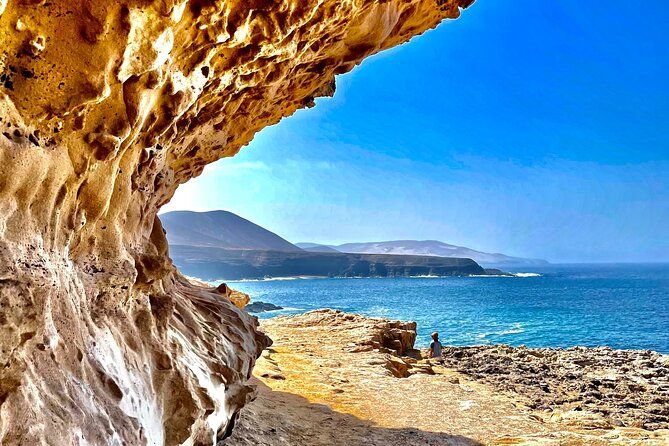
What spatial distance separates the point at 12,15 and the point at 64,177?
1383 mm

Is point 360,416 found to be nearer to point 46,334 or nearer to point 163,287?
point 163,287

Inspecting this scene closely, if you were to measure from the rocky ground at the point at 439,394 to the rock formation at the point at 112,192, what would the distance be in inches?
112

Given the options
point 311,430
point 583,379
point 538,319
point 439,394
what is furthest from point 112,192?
point 538,319

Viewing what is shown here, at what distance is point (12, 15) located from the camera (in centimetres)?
368

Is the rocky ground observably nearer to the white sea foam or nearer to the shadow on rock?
the shadow on rock

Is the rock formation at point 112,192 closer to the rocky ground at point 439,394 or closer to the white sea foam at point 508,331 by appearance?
the rocky ground at point 439,394

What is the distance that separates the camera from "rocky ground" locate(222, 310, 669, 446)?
1038 cm

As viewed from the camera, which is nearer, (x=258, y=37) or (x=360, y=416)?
(x=258, y=37)

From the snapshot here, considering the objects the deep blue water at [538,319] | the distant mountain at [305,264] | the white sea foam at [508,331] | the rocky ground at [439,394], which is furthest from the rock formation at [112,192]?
the distant mountain at [305,264]

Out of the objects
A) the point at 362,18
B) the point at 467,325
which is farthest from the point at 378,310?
the point at 362,18

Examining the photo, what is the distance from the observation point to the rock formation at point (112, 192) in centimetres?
375

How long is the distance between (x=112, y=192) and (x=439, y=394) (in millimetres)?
12253

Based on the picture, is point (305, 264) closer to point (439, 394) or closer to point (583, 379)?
point (583, 379)

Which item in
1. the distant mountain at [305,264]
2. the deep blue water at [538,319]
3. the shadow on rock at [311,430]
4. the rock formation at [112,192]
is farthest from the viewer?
the distant mountain at [305,264]
